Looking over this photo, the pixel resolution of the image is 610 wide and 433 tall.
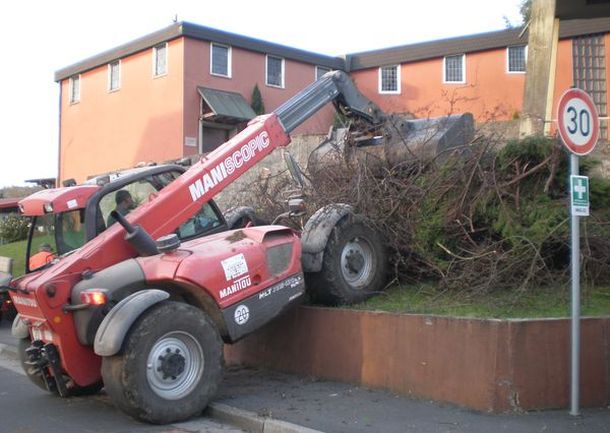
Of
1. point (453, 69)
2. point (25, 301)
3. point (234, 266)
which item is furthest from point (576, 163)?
point (453, 69)

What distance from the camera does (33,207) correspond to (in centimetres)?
742

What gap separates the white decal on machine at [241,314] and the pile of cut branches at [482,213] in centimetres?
248

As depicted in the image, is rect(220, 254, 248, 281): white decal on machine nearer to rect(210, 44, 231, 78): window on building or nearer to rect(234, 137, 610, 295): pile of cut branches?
rect(234, 137, 610, 295): pile of cut branches

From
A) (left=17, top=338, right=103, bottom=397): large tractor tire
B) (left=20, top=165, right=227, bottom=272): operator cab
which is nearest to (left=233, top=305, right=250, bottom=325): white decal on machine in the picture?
(left=20, top=165, right=227, bottom=272): operator cab

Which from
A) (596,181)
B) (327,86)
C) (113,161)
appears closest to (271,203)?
(327,86)

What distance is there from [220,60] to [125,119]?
552cm

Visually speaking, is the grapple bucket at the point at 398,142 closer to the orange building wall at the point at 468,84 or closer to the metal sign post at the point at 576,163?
the metal sign post at the point at 576,163

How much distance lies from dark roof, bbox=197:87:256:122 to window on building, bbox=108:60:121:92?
228 inches

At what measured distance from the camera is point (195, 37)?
2795 cm

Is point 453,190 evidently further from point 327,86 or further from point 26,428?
point 26,428

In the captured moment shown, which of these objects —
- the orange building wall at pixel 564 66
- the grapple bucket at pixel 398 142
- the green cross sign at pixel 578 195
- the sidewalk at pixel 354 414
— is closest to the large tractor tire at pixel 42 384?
the sidewalk at pixel 354 414

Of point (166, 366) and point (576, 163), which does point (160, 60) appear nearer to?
point (166, 366)

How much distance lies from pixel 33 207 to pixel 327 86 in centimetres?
453

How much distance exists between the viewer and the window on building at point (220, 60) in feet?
94.2
